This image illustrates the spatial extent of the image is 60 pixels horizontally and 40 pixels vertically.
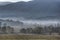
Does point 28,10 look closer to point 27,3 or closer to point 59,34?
point 27,3

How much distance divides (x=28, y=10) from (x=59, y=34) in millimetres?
278

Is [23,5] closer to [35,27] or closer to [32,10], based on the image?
[32,10]

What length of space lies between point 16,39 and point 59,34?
1.00 ft

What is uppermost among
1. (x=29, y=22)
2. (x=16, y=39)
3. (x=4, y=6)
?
(x=4, y=6)

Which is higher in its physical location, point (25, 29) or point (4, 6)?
point (4, 6)

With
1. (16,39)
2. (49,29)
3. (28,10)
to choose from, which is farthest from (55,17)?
(16,39)

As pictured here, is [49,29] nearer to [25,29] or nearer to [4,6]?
[25,29]

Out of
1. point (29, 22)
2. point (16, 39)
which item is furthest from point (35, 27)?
point (16, 39)

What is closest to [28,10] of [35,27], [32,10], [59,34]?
[32,10]

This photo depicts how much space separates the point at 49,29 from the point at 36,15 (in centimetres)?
14

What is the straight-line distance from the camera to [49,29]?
0.89 meters

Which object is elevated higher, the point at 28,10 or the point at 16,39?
the point at 28,10

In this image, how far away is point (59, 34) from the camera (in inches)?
34.6

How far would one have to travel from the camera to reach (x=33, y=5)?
0.90 meters
